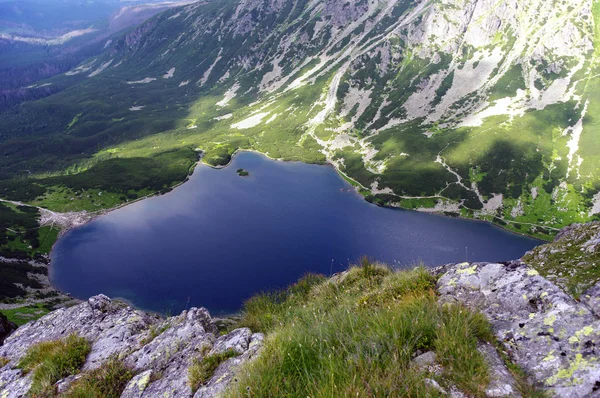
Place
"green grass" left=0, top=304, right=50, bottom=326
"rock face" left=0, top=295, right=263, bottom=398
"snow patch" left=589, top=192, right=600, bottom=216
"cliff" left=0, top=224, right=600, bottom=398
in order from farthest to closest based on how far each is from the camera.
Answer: "snow patch" left=589, top=192, right=600, bottom=216, "green grass" left=0, top=304, right=50, bottom=326, "rock face" left=0, top=295, right=263, bottom=398, "cliff" left=0, top=224, right=600, bottom=398

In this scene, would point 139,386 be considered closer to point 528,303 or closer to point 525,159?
point 528,303

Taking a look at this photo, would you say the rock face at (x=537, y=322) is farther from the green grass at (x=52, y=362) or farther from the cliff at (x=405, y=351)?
the green grass at (x=52, y=362)

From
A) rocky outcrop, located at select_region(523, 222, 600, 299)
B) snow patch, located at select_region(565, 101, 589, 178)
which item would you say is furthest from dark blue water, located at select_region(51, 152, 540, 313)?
rocky outcrop, located at select_region(523, 222, 600, 299)

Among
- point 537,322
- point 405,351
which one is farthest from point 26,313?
point 537,322

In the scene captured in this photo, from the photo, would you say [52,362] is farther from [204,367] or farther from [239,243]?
[239,243]

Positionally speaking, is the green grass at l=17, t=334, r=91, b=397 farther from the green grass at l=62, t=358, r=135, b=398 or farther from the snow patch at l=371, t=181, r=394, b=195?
the snow patch at l=371, t=181, r=394, b=195

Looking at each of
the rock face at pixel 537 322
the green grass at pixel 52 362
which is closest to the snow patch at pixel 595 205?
the rock face at pixel 537 322
